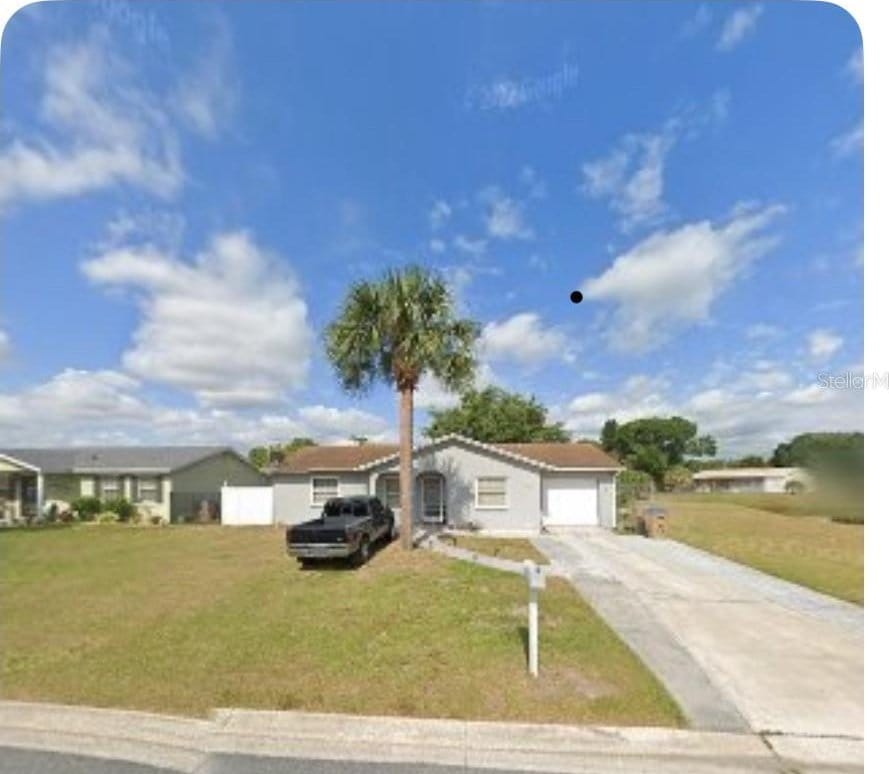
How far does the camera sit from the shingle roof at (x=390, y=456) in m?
23.7

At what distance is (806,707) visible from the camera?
6.13 metres

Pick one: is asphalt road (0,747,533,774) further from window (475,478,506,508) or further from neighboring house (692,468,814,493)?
neighboring house (692,468,814,493)

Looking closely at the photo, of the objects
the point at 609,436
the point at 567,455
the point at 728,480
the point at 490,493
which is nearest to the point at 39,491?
the point at 490,493

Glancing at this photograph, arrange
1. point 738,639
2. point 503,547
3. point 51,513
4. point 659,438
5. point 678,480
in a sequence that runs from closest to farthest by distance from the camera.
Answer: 1. point 738,639
2. point 503,547
3. point 51,513
4. point 678,480
5. point 659,438

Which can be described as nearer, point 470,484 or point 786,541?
point 786,541

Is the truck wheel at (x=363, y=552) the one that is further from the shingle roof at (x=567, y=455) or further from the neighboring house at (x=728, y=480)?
the neighboring house at (x=728, y=480)

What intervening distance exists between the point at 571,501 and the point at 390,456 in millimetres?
7104

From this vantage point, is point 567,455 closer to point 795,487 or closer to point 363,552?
point 363,552

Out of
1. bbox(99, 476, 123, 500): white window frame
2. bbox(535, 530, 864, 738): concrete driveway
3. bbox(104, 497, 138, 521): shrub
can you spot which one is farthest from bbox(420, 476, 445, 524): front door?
bbox(99, 476, 123, 500): white window frame

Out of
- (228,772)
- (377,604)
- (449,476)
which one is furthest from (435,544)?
(228,772)

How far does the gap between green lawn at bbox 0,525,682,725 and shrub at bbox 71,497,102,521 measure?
1496 centimetres

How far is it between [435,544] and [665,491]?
46.2 m

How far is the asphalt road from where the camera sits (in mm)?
4773

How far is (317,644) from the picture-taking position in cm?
812
